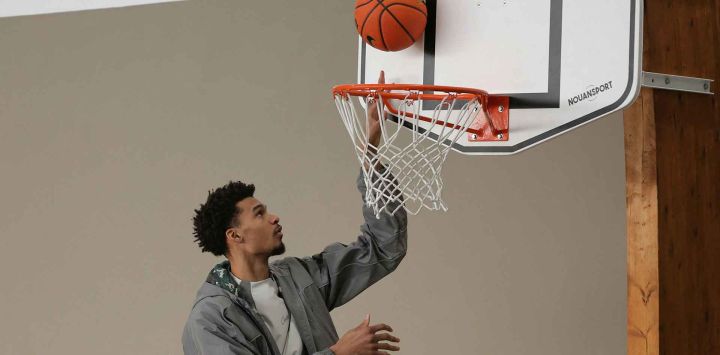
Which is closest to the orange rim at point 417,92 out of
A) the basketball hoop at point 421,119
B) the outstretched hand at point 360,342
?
the basketball hoop at point 421,119

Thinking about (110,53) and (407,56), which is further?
(110,53)

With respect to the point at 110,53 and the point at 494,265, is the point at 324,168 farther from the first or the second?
the point at 110,53

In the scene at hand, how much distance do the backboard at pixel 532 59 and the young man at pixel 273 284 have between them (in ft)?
0.89

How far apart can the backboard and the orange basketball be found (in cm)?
10

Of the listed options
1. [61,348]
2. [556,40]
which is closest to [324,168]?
[61,348]

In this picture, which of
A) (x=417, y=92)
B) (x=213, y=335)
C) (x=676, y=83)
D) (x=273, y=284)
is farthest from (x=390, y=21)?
(x=213, y=335)

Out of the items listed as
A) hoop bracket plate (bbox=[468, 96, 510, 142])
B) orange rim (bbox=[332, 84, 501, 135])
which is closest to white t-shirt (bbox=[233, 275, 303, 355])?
orange rim (bbox=[332, 84, 501, 135])

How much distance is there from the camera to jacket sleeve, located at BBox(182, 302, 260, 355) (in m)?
2.88

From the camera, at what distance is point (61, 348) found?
18.1 feet

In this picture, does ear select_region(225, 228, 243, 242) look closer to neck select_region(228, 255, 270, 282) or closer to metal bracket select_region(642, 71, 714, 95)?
neck select_region(228, 255, 270, 282)

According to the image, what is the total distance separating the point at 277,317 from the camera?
121 inches

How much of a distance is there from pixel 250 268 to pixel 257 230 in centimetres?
13

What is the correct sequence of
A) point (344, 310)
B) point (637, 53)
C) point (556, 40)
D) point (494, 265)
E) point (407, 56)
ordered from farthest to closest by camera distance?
point (344, 310), point (494, 265), point (407, 56), point (556, 40), point (637, 53)

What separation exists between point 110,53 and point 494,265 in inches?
100
